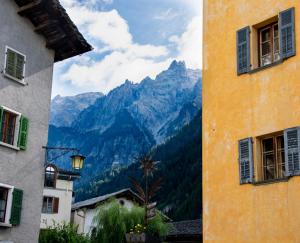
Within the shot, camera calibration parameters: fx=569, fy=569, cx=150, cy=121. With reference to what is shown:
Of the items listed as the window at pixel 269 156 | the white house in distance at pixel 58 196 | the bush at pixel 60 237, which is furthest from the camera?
the white house in distance at pixel 58 196

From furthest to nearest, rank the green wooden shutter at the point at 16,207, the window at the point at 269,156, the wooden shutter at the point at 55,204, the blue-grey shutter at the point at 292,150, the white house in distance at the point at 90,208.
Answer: the white house in distance at the point at 90,208
the wooden shutter at the point at 55,204
the green wooden shutter at the point at 16,207
the window at the point at 269,156
the blue-grey shutter at the point at 292,150

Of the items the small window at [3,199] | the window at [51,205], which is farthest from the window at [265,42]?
the window at [51,205]

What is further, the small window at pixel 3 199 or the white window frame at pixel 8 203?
the small window at pixel 3 199

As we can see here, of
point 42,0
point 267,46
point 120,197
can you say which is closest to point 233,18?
point 267,46

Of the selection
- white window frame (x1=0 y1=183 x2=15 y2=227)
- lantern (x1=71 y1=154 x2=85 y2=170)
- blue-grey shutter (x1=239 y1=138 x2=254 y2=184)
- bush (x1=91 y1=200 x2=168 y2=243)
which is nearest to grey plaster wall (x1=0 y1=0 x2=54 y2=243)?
white window frame (x1=0 y1=183 x2=15 y2=227)

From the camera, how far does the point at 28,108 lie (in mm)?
19406

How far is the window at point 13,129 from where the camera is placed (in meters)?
18.3

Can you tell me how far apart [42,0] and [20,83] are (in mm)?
3147

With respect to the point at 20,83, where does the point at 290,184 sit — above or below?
below

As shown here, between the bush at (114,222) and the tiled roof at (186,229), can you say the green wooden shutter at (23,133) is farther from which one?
the bush at (114,222)

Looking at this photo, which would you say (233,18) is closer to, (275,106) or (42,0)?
(275,106)

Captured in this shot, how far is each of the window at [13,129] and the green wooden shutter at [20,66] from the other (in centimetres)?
136

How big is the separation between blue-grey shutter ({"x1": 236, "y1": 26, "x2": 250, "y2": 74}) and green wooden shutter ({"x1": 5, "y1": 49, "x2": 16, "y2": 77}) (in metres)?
7.85

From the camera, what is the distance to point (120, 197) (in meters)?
50.9
